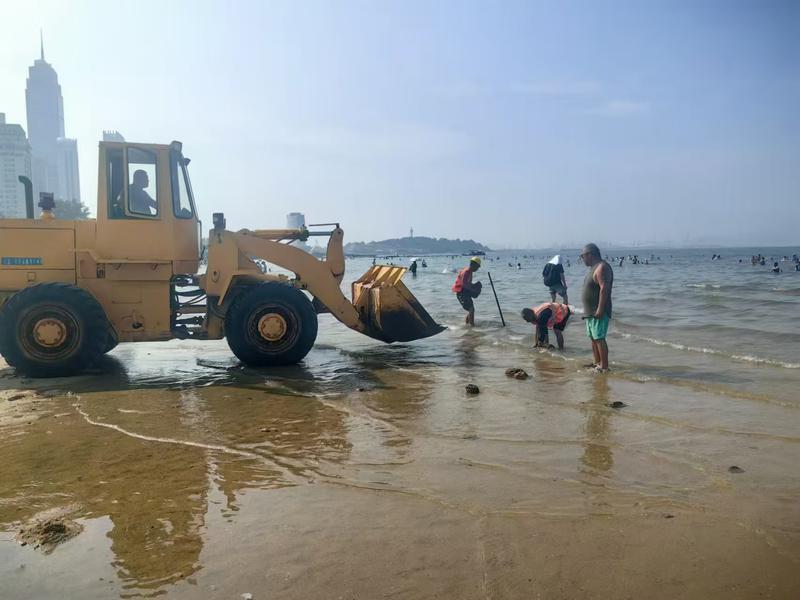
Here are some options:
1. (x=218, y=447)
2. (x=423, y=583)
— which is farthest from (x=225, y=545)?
(x=218, y=447)

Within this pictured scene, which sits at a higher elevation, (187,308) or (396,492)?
(187,308)

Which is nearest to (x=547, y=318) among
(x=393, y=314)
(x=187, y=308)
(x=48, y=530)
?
(x=393, y=314)

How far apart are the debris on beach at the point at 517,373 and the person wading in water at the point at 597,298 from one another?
110 centimetres

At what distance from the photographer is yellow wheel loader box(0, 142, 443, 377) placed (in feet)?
26.6

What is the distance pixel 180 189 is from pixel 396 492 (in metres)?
6.03

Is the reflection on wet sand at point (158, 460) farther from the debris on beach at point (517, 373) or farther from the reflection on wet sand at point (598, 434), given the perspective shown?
the debris on beach at point (517, 373)

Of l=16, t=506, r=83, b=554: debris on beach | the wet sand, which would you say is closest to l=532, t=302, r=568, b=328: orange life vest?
the wet sand

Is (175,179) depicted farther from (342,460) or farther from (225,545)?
(225,545)

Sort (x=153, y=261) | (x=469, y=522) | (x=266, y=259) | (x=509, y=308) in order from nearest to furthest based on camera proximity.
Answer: (x=469, y=522) → (x=153, y=261) → (x=266, y=259) → (x=509, y=308)

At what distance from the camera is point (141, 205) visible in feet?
28.1

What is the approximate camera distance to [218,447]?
5375mm

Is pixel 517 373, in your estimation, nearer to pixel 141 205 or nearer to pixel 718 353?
pixel 718 353

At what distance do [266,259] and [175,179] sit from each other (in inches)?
63.3

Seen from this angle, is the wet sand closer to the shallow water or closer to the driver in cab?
the shallow water
